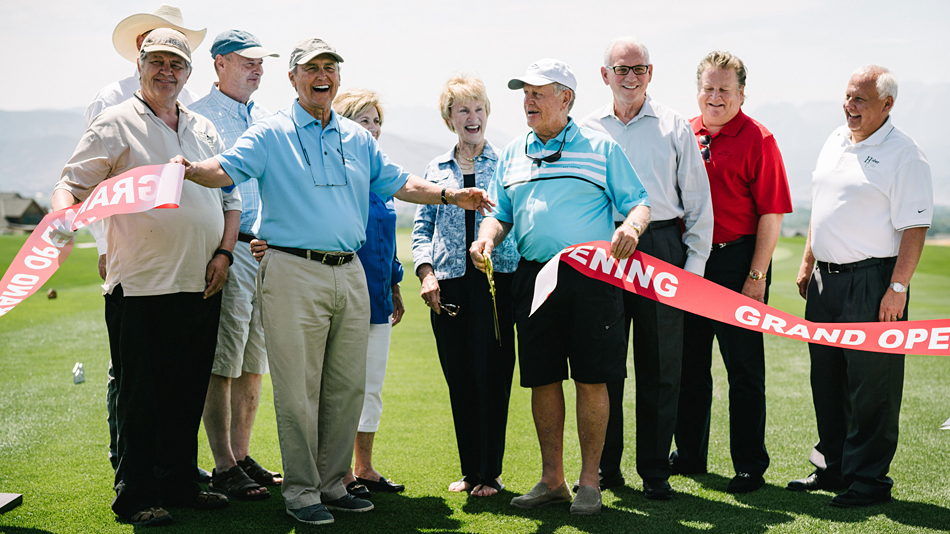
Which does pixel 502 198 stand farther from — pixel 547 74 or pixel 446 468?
pixel 446 468

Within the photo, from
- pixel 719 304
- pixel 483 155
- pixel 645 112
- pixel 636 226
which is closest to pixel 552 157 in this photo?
pixel 636 226

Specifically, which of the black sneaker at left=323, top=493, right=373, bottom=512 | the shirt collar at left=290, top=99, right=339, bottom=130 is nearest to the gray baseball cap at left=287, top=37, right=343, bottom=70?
the shirt collar at left=290, top=99, right=339, bottom=130

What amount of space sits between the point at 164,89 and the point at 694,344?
118 inches

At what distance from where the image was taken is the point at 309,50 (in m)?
3.21

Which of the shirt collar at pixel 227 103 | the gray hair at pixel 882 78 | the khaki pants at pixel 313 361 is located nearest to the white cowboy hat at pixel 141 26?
the shirt collar at pixel 227 103

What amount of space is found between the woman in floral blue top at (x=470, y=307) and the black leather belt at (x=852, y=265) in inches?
61.9

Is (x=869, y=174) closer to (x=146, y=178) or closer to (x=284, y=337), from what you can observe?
(x=284, y=337)

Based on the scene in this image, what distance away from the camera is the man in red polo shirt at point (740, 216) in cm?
389

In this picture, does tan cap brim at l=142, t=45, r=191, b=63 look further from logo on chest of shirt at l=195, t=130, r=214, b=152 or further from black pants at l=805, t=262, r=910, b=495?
black pants at l=805, t=262, r=910, b=495

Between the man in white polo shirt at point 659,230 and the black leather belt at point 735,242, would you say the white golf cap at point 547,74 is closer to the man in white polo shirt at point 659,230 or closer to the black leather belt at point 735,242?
the man in white polo shirt at point 659,230

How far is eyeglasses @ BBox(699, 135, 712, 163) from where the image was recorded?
13.3 ft

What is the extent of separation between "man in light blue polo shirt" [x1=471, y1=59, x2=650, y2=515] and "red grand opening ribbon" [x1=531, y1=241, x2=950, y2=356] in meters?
0.10

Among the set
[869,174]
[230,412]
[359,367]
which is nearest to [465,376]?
[359,367]

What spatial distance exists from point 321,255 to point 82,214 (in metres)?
0.96
